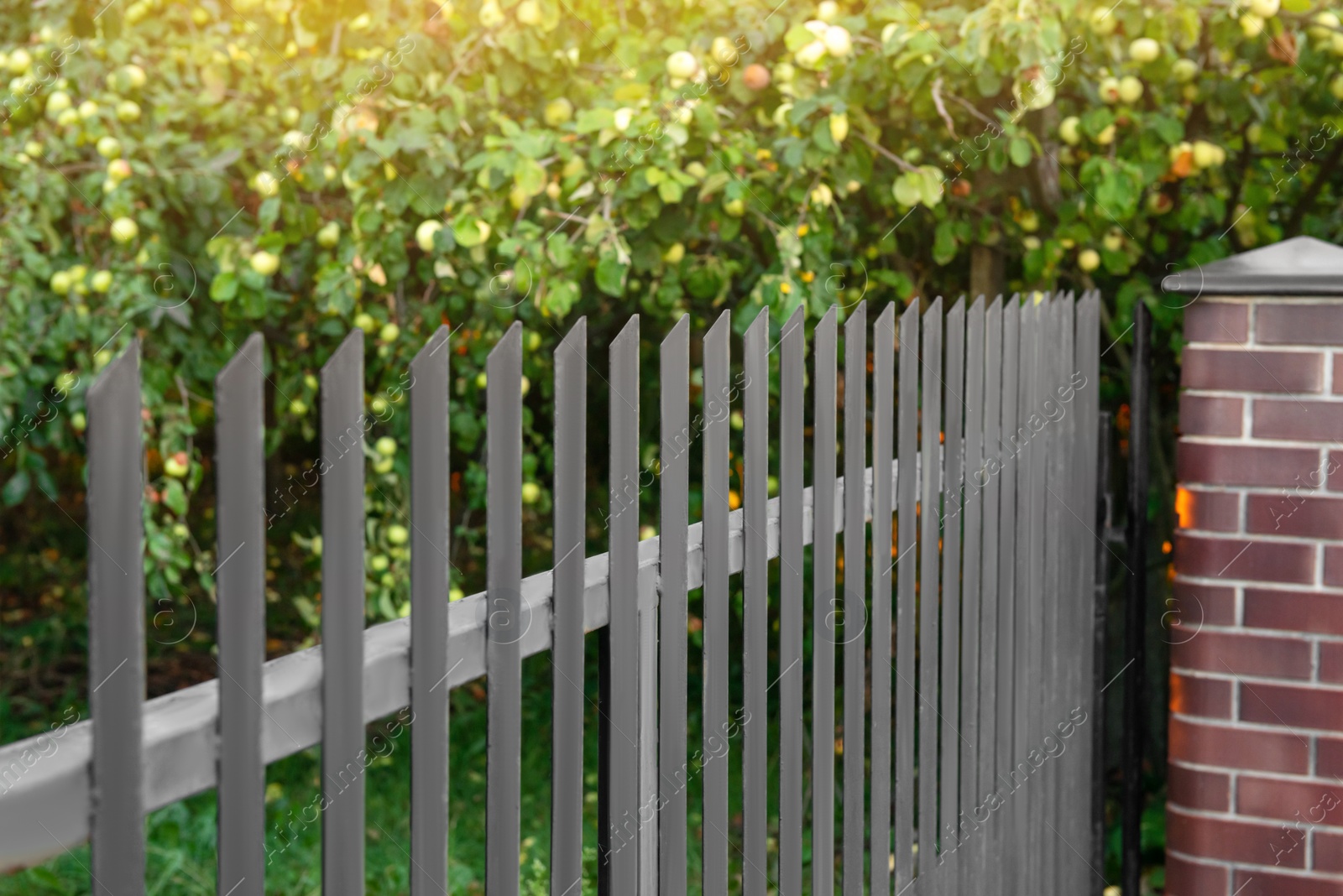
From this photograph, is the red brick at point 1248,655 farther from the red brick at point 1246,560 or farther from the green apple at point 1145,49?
the green apple at point 1145,49

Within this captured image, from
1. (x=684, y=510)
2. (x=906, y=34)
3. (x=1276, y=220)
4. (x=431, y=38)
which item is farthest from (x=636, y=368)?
(x=1276, y=220)

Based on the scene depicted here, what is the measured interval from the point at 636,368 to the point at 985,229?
2.59 meters

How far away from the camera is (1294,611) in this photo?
2.22 meters

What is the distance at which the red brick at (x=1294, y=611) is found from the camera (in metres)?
2.19

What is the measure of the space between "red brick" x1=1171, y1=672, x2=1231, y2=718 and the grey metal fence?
0.27m

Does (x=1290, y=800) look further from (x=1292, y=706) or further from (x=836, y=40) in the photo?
(x=836, y=40)

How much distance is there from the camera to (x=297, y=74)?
3.22 metres

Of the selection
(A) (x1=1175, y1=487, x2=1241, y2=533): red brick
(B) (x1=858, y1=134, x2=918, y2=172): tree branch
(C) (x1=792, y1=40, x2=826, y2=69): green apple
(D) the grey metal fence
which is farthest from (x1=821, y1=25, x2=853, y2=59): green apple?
(A) (x1=1175, y1=487, x2=1241, y2=533): red brick

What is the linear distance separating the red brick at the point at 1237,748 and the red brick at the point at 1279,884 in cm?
14

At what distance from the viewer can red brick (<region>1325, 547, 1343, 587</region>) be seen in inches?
86.0

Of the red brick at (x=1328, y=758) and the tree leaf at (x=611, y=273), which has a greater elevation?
the tree leaf at (x=611, y=273)

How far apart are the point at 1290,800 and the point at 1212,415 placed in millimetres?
729


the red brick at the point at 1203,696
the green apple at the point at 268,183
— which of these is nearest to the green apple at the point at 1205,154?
the red brick at the point at 1203,696

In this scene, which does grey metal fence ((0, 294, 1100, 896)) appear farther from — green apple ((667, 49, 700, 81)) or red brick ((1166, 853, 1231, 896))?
Result: green apple ((667, 49, 700, 81))
